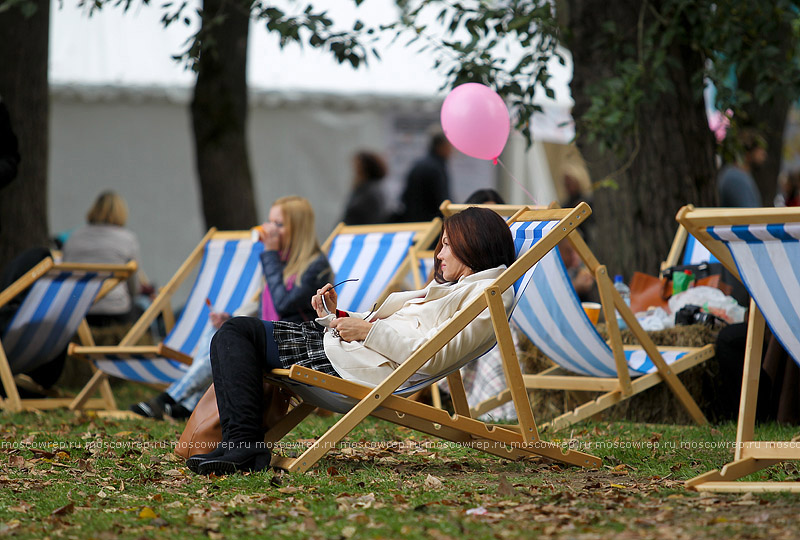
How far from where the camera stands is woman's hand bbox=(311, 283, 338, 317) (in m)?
3.67

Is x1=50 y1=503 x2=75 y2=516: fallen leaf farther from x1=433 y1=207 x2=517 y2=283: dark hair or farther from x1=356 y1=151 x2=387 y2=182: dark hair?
x1=356 y1=151 x2=387 y2=182: dark hair

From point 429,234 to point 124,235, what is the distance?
2705mm

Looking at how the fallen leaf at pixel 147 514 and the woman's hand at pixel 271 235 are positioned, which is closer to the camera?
the fallen leaf at pixel 147 514

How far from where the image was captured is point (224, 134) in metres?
8.43

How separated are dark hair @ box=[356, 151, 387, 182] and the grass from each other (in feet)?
16.1

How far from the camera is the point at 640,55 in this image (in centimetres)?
563

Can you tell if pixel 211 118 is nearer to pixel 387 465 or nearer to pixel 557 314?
pixel 557 314

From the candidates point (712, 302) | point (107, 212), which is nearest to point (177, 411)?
point (107, 212)

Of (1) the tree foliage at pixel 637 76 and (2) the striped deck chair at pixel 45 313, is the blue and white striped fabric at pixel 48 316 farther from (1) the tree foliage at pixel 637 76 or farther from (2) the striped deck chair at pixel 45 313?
(1) the tree foliage at pixel 637 76

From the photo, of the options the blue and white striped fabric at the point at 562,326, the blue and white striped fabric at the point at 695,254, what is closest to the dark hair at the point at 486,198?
the blue and white striped fabric at the point at 562,326

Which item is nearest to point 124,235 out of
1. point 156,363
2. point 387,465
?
point 156,363

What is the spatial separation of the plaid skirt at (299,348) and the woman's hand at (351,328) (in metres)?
0.14

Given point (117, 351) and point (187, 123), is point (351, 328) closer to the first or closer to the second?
point (117, 351)

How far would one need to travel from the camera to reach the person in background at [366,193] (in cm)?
912
